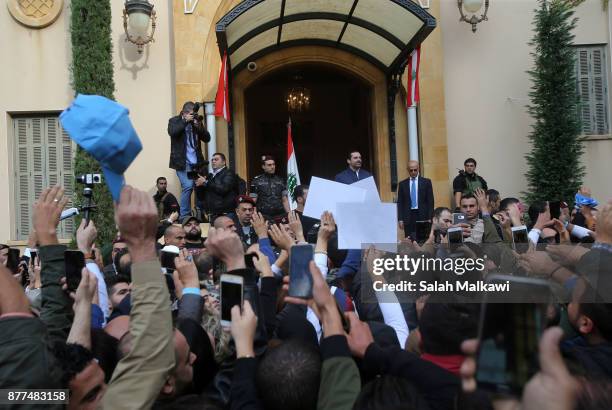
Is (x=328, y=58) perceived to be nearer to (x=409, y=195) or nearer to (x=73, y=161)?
(x=409, y=195)

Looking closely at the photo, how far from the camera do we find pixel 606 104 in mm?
14023

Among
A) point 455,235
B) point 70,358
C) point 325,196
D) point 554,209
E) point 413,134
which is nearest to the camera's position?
point 70,358

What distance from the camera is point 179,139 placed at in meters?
11.0

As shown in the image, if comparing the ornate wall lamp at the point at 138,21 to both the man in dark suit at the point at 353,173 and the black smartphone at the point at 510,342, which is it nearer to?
the man in dark suit at the point at 353,173

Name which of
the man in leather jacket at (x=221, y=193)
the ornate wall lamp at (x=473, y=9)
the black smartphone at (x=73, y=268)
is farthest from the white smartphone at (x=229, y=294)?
the ornate wall lamp at (x=473, y=9)

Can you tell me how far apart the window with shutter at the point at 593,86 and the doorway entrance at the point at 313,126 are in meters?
5.99

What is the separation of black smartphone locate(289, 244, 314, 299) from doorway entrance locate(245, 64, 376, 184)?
15303mm

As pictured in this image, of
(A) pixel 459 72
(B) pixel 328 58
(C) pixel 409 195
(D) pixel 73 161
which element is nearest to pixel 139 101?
(D) pixel 73 161

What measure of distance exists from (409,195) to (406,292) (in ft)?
26.7

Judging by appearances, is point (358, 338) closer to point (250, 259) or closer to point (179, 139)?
point (250, 259)

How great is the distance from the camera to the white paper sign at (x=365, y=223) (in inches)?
155

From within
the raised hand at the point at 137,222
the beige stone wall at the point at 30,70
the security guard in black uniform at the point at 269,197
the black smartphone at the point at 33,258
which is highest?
the beige stone wall at the point at 30,70

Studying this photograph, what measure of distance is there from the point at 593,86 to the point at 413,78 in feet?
14.3

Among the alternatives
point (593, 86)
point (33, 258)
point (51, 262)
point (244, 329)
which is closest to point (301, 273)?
point (244, 329)
